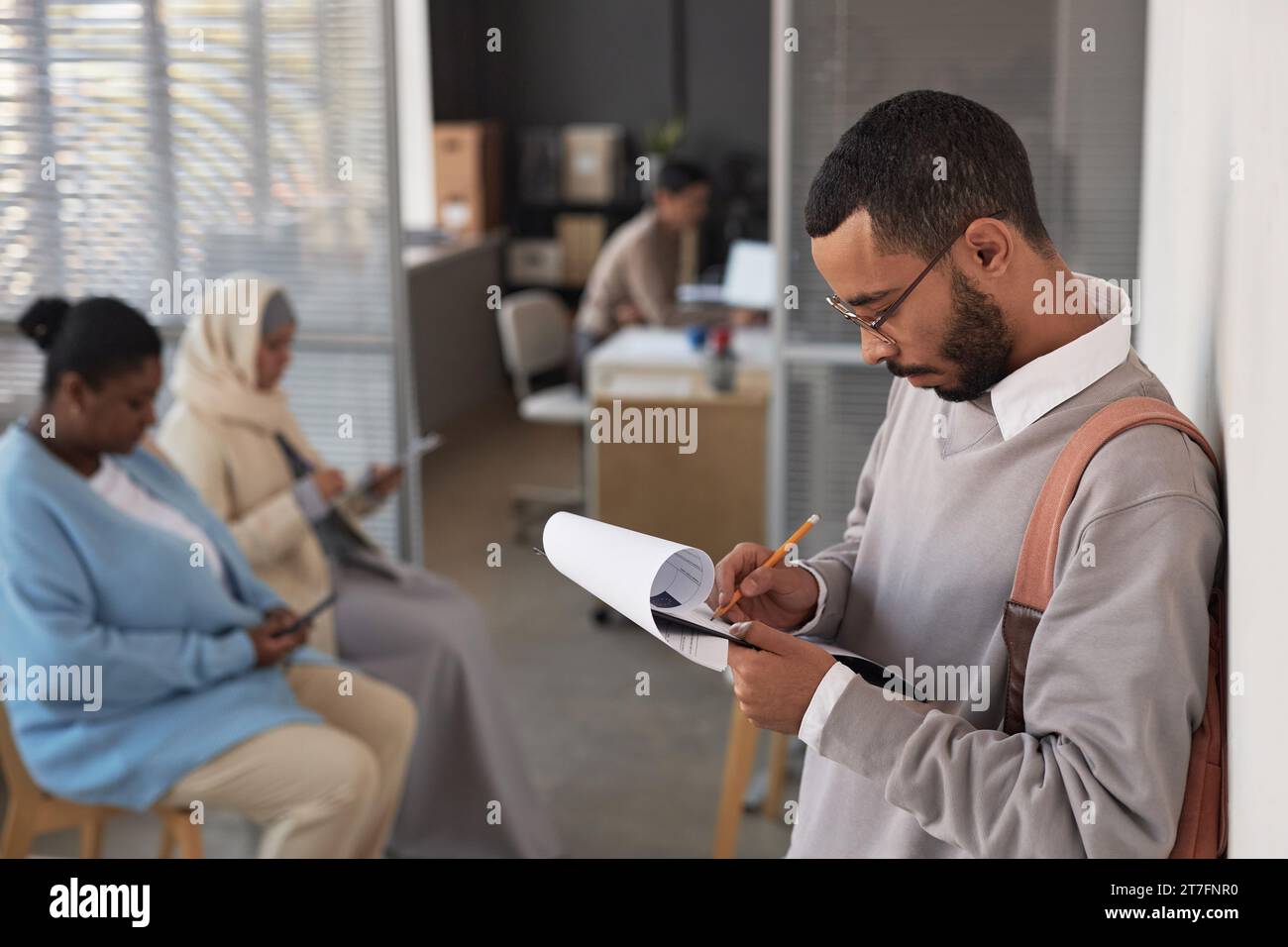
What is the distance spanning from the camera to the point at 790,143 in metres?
3.22

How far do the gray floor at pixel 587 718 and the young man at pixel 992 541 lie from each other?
189 cm

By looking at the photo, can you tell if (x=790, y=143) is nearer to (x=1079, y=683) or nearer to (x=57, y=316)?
(x=57, y=316)

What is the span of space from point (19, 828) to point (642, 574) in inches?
68.6

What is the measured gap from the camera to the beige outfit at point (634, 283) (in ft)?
18.2

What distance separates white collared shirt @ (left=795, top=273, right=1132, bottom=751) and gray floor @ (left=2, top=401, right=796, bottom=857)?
196 centimetres

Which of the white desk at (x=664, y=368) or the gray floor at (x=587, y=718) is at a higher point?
the white desk at (x=664, y=368)

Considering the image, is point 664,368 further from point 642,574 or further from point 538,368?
point 642,574

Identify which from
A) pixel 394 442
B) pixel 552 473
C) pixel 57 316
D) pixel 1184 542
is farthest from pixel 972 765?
pixel 552 473

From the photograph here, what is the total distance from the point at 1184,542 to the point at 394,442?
2749 mm

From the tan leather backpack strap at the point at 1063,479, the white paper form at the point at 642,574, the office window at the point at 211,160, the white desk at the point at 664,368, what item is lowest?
the white desk at the point at 664,368

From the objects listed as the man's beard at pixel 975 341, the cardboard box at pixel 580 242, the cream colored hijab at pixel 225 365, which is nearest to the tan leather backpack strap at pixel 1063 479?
the man's beard at pixel 975 341

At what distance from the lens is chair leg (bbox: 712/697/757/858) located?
2777 millimetres

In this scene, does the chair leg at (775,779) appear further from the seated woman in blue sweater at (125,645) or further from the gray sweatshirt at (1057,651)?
the gray sweatshirt at (1057,651)

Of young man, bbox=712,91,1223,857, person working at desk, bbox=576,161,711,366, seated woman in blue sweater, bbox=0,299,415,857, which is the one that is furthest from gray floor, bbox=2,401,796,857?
young man, bbox=712,91,1223,857
